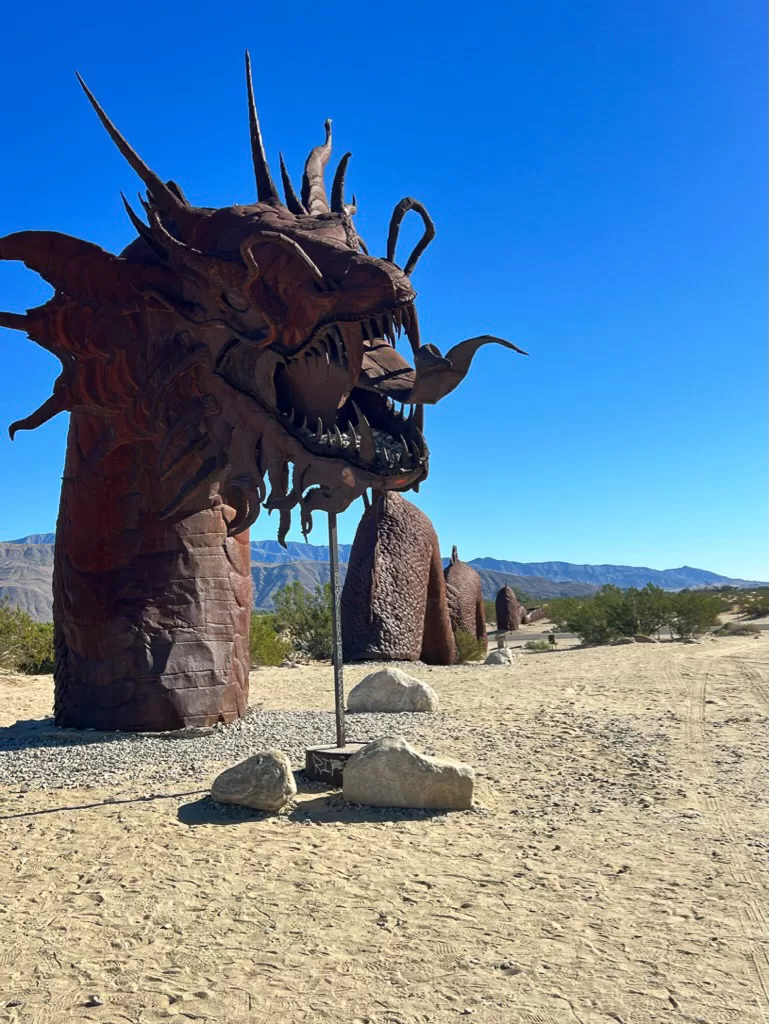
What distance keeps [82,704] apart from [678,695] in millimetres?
6307

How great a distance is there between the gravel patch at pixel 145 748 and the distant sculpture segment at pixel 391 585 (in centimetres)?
→ 601

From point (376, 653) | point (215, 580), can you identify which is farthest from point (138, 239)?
point (376, 653)

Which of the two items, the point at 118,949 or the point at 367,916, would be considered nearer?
the point at 118,949

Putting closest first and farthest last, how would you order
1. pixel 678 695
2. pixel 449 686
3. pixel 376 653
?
pixel 678 695 < pixel 449 686 < pixel 376 653

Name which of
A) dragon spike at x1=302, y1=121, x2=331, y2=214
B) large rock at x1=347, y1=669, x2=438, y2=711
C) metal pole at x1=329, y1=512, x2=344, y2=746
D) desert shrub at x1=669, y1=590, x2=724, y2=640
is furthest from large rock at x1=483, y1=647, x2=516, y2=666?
dragon spike at x1=302, y1=121, x2=331, y2=214

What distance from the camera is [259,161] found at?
4.94 metres

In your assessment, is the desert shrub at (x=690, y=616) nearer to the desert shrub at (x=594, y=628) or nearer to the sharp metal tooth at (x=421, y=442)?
the desert shrub at (x=594, y=628)

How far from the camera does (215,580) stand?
6.62 m

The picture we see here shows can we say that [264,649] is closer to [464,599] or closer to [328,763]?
[464,599]

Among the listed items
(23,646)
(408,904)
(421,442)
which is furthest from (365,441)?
(23,646)

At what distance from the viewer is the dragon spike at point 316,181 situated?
5.06 metres

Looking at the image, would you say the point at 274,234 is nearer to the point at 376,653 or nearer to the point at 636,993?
the point at 636,993

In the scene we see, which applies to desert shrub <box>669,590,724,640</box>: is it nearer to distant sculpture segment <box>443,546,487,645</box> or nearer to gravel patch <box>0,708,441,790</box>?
distant sculpture segment <box>443,546,487,645</box>

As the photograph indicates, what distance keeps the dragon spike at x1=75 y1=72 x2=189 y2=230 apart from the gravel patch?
133 inches
